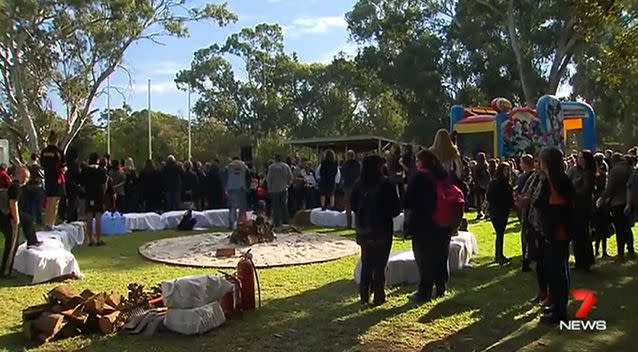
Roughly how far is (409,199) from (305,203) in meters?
→ 9.58

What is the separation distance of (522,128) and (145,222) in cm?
1169

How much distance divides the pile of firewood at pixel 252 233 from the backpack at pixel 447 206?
15.5ft

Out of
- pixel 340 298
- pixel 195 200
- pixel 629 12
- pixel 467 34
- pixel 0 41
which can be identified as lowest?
pixel 340 298

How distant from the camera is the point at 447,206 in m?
6.00

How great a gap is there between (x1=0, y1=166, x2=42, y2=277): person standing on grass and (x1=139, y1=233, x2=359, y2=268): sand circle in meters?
1.80

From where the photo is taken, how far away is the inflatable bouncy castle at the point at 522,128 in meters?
19.0

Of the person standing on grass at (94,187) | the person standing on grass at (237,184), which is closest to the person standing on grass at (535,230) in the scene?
the person standing on grass at (237,184)

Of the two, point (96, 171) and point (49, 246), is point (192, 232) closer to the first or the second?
point (96, 171)

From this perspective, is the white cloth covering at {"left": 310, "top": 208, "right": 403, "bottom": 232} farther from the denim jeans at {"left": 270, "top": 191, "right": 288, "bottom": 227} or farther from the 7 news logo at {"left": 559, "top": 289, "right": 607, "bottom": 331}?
the 7 news logo at {"left": 559, "top": 289, "right": 607, "bottom": 331}

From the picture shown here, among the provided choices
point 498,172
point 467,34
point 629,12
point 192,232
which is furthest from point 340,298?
point 467,34

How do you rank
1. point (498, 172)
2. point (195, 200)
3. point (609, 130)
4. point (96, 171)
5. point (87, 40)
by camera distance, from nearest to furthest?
point (498, 172), point (96, 171), point (195, 200), point (87, 40), point (609, 130)

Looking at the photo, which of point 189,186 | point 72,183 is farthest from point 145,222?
point 189,186

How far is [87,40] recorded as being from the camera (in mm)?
26984

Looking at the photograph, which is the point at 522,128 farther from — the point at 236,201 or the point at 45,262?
the point at 45,262
